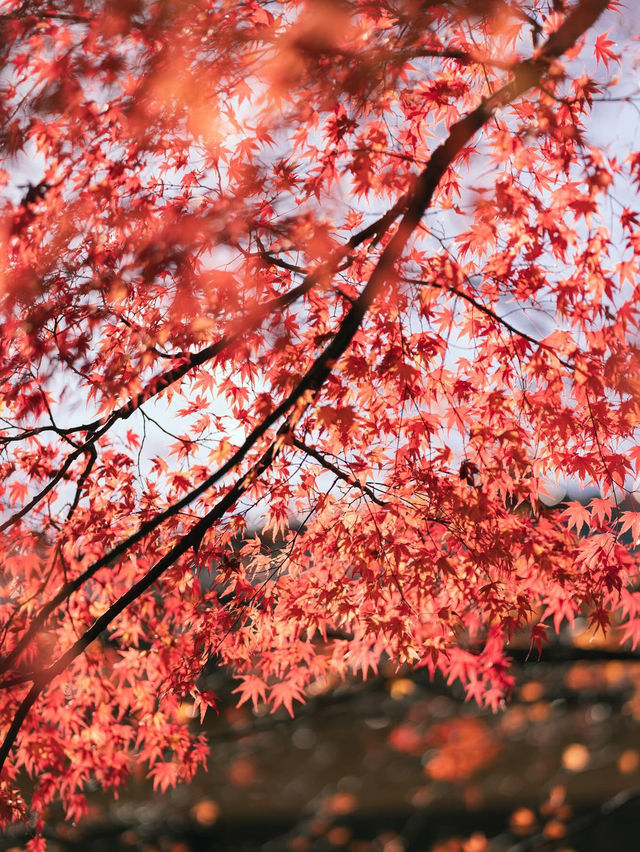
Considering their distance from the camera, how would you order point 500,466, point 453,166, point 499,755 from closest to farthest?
point 500,466 < point 453,166 < point 499,755

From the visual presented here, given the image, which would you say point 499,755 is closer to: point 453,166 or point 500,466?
point 500,466

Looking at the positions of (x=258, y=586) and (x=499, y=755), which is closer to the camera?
(x=258, y=586)

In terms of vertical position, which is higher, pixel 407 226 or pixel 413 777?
pixel 407 226

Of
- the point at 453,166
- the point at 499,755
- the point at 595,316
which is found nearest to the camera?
the point at 595,316

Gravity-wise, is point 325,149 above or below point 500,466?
above

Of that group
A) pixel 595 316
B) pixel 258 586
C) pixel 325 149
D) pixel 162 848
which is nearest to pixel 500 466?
pixel 595 316

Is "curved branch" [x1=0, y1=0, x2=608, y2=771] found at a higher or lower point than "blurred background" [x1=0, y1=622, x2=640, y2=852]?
higher

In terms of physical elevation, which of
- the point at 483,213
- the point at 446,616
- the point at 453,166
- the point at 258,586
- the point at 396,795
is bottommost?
the point at 396,795

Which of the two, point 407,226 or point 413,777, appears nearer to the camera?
point 407,226

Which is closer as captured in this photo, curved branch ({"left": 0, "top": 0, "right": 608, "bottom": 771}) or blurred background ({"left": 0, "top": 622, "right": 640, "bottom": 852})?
curved branch ({"left": 0, "top": 0, "right": 608, "bottom": 771})

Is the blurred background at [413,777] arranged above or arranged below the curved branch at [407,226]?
below

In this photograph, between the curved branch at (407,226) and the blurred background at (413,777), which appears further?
the blurred background at (413,777)

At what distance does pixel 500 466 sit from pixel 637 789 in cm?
378

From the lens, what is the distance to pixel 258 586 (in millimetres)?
4434
